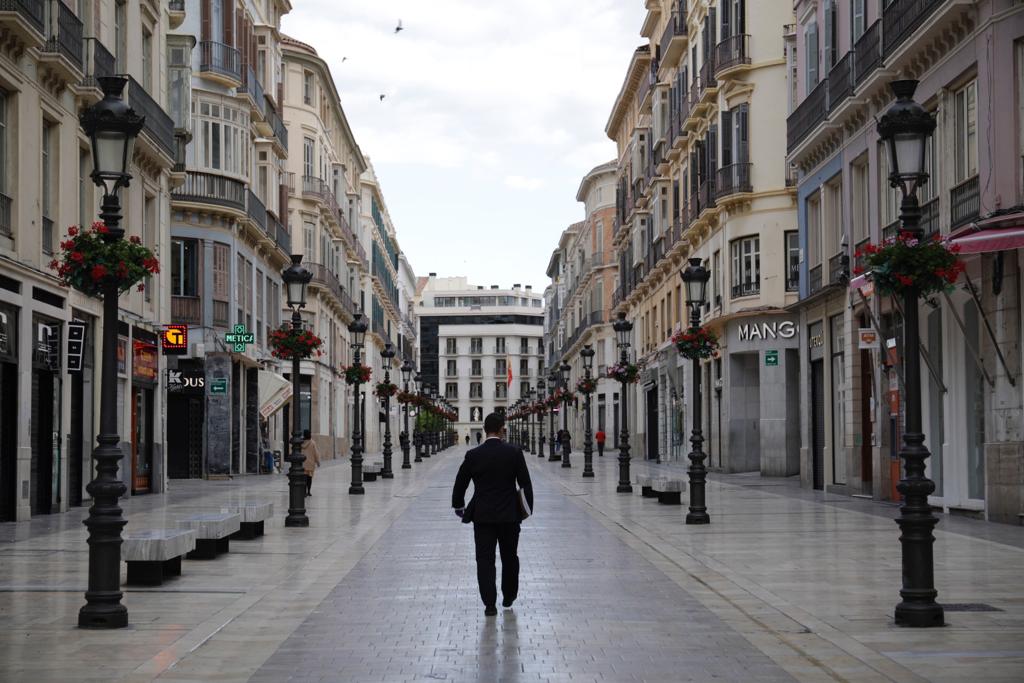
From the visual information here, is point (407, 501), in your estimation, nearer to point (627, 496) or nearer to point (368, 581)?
point (627, 496)

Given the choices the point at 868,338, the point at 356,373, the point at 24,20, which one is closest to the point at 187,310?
the point at 356,373

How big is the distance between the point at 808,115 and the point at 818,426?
758 centimetres

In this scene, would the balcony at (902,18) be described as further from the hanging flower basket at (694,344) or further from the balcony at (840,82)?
the hanging flower basket at (694,344)

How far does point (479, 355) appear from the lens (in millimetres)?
→ 182875

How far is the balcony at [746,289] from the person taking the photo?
143 ft

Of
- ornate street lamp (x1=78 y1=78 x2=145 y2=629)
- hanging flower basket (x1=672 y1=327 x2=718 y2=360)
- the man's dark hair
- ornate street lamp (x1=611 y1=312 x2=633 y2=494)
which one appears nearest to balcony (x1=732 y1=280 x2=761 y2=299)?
ornate street lamp (x1=611 y1=312 x2=633 y2=494)

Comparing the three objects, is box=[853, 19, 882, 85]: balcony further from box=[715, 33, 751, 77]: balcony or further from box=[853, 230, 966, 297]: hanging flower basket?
box=[715, 33, 751, 77]: balcony

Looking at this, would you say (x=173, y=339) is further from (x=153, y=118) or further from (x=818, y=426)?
(x=818, y=426)

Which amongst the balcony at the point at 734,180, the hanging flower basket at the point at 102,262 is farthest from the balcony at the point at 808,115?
the hanging flower basket at the point at 102,262

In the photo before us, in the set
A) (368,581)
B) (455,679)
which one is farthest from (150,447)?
(455,679)

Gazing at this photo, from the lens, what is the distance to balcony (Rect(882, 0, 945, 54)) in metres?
23.2

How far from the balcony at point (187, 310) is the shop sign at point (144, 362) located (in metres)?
Answer: 9.96

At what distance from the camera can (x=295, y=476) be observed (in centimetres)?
2253

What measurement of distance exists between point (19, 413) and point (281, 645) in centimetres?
1421
